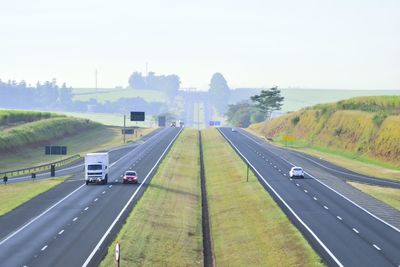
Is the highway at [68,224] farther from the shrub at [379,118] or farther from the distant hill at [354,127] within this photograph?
the shrub at [379,118]

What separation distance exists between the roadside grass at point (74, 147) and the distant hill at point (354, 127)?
43716mm

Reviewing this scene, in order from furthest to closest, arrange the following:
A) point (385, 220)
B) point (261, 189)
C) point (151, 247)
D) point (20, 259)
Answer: point (261, 189) → point (385, 220) → point (151, 247) → point (20, 259)

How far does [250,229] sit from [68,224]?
14958mm

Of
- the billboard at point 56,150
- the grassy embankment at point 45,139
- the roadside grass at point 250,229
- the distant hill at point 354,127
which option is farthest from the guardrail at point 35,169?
the distant hill at point 354,127

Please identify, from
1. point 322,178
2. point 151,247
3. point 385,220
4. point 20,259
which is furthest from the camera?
point 322,178

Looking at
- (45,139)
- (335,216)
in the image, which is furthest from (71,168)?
(335,216)

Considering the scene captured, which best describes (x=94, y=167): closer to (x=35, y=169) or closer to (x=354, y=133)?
(x=35, y=169)

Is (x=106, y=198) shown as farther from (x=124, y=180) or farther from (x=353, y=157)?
(x=353, y=157)

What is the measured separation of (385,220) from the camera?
5947 cm

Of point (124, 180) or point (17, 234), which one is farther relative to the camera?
point (124, 180)

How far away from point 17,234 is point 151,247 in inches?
411

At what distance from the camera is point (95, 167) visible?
7900cm

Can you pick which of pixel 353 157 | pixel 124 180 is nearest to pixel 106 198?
pixel 124 180

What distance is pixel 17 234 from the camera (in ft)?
166
